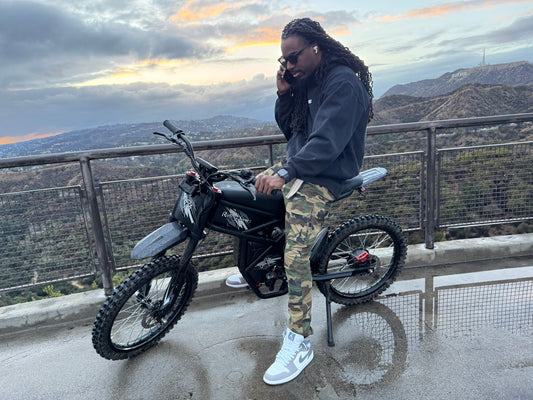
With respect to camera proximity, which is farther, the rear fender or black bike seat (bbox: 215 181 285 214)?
the rear fender

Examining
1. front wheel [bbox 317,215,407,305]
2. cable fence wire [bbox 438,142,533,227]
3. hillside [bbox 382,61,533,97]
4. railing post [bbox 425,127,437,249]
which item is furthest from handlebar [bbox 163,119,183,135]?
hillside [bbox 382,61,533,97]

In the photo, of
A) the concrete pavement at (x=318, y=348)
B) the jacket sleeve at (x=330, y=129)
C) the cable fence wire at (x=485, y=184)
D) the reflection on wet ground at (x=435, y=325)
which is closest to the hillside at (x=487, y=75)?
Answer: the cable fence wire at (x=485, y=184)

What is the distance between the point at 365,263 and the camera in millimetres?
2873

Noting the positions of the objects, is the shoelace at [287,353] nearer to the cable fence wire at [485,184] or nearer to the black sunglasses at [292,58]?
the black sunglasses at [292,58]

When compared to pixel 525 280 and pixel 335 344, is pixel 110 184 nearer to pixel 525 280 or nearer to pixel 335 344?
pixel 335 344

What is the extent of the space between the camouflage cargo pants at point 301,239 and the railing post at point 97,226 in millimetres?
1681

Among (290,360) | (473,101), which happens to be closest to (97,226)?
(290,360)

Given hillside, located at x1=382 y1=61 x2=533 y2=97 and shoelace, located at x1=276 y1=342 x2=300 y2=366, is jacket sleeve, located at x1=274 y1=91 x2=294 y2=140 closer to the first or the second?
shoelace, located at x1=276 y1=342 x2=300 y2=366

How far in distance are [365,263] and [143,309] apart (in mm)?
1625

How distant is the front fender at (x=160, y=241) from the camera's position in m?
2.26

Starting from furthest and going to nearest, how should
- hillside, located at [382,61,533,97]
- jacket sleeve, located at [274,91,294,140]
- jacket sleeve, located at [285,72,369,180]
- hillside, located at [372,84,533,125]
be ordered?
hillside, located at [382,61,533,97] → hillside, located at [372,84,533,125] → jacket sleeve, located at [274,91,294,140] → jacket sleeve, located at [285,72,369,180]

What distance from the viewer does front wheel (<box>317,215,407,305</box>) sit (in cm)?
274

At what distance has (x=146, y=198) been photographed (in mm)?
3129

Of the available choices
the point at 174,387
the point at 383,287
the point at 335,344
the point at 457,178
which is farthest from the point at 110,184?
the point at 457,178
